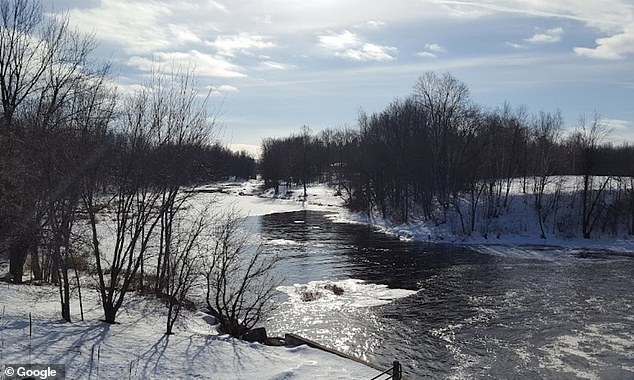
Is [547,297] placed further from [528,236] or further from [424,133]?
[424,133]

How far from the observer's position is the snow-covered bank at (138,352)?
9.55m

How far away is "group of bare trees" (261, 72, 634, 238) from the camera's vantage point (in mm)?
44844

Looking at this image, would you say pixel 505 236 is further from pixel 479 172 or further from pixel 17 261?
pixel 17 261

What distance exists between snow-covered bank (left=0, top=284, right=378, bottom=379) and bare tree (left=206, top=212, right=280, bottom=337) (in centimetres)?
134

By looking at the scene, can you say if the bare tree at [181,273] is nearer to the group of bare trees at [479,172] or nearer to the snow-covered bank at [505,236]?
the snow-covered bank at [505,236]

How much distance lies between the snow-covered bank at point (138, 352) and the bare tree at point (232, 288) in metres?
1.34

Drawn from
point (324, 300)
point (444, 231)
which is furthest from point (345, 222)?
point (324, 300)

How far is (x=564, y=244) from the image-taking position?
133ft

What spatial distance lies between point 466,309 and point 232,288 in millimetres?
9435

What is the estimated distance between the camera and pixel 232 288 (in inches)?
807

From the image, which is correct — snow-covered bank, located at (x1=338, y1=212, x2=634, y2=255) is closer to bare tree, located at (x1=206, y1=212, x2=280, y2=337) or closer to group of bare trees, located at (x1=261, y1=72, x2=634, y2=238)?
group of bare trees, located at (x1=261, y1=72, x2=634, y2=238)

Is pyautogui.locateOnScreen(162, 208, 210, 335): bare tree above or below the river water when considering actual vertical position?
above

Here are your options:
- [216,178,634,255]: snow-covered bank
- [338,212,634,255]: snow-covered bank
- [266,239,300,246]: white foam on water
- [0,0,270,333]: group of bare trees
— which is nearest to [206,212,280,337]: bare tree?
[0,0,270,333]: group of bare trees

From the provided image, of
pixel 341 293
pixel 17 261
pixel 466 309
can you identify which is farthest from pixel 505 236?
pixel 17 261
